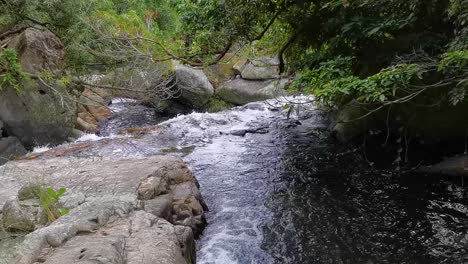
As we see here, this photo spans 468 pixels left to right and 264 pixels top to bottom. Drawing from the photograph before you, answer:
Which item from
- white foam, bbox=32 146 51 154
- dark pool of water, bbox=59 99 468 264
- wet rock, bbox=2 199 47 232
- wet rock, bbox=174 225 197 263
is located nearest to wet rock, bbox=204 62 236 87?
dark pool of water, bbox=59 99 468 264

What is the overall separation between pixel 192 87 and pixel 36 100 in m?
6.06

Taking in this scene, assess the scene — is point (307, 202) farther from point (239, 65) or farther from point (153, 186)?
point (239, 65)

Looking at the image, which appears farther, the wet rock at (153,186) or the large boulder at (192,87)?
the large boulder at (192,87)

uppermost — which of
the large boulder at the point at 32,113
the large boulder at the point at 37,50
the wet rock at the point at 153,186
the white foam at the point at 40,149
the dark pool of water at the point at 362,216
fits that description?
the large boulder at the point at 37,50

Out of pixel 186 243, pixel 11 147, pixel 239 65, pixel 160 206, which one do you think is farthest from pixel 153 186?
pixel 239 65

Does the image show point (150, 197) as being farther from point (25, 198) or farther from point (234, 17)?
point (234, 17)

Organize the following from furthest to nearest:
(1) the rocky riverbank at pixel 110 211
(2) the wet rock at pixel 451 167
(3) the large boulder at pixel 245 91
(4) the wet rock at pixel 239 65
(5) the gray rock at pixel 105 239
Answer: (4) the wet rock at pixel 239 65 → (3) the large boulder at pixel 245 91 → (2) the wet rock at pixel 451 167 → (1) the rocky riverbank at pixel 110 211 → (5) the gray rock at pixel 105 239

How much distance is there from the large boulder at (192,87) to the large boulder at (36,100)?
196 inches

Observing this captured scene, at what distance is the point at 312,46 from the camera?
8172 mm

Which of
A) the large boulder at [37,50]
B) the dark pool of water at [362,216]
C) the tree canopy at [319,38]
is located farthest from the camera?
the large boulder at [37,50]

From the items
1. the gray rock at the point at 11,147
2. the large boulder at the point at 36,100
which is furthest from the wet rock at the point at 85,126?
the gray rock at the point at 11,147

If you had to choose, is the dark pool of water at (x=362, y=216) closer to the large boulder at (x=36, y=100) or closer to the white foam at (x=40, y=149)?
the white foam at (x=40, y=149)

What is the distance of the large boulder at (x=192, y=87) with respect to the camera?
49.5ft

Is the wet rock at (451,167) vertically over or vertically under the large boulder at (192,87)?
under
